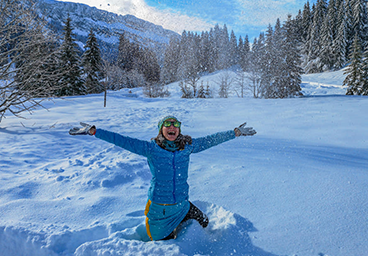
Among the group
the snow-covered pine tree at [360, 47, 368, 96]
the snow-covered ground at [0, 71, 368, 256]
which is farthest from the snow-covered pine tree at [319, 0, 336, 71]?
the snow-covered ground at [0, 71, 368, 256]

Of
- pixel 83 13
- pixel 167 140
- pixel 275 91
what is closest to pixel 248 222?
pixel 167 140

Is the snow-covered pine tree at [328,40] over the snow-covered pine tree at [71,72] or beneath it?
over

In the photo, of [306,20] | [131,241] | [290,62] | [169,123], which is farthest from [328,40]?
[131,241]

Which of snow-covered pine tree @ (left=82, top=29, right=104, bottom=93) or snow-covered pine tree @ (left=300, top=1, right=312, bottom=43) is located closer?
snow-covered pine tree @ (left=82, top=29, right=104, bottom=93)

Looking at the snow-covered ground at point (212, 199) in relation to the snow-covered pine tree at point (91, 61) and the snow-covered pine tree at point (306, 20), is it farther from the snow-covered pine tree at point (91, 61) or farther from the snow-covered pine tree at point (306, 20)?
the snow-covered pine tree at point (306, 20)

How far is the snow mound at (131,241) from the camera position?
2115 millimetres

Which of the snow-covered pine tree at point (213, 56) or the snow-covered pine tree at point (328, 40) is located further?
the snow-covered pine tree at point (213, 56)

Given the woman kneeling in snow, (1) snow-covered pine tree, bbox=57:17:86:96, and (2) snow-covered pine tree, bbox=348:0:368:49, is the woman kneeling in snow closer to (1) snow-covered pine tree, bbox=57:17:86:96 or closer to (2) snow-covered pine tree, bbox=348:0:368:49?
(1) snow-covered pine tree, bbox=57:17:86:96

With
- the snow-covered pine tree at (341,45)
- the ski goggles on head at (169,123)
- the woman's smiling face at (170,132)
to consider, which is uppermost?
the snow-covered pine tree at (341,45)

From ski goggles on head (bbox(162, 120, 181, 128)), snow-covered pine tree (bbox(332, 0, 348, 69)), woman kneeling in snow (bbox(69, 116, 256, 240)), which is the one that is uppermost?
snow-covered pine tree (bbox(332, 0, 348, 69))

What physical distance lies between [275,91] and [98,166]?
27.9 m

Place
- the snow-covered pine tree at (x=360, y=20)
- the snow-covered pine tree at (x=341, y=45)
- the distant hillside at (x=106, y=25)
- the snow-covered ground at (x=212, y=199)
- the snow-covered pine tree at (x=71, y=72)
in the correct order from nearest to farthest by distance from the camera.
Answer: the snow-covered ground at (x=212, y=199), the snow-covered pine tree at (x=71, y=72), the snow-covered pine tree at (x=341, y=45), the snow-covered pine tree at (x=360, y=20), the distant hillside at (x=106, y=25)

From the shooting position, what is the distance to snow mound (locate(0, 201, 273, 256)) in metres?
2.12

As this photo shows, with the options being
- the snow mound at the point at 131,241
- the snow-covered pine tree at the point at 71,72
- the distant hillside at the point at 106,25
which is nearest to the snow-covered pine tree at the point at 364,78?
the snow mound at the point at 131,241
